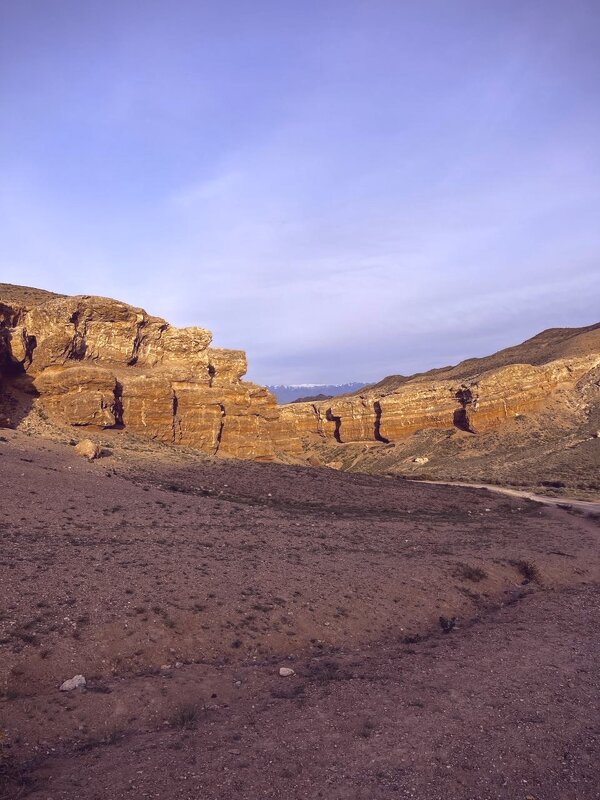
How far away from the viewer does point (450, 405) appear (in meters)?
65.5

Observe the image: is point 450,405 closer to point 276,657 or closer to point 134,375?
point 134,375

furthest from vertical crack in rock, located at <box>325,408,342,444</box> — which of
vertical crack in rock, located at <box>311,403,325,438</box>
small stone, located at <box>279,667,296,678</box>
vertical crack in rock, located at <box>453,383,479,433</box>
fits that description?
small stone, located at <box>279,667,296,678</box>

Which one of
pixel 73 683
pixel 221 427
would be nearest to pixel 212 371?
pixel 221 427

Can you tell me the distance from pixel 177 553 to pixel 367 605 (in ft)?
16.1

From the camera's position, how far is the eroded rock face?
1228 inches

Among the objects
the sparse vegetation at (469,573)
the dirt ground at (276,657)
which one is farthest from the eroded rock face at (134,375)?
the sparse vegetation at (469,573)

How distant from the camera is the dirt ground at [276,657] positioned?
6.01m

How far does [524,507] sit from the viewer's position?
100ft

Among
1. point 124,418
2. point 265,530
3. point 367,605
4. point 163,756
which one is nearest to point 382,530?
point 265,530

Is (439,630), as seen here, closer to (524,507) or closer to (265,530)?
(265,530)

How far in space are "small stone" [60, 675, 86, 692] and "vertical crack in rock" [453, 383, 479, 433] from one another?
193 feet

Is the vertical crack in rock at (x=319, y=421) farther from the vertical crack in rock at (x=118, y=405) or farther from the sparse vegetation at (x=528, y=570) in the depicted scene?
the sparse vegetation at (x=528, y=570)

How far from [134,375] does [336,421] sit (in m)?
41.0

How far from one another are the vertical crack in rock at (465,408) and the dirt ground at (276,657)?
43643mm
